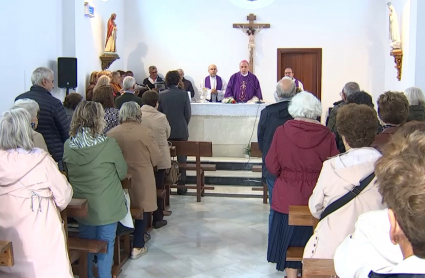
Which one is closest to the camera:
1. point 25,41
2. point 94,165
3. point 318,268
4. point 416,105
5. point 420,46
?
point 318,268

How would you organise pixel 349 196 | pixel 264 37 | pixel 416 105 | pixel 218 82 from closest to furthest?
pixel 349 196 < pixel 416 105 < pixel 218 82 < pixel 264 37

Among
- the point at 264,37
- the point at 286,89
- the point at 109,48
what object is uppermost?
the point at 264,37

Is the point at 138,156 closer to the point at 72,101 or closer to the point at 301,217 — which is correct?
the point at 72,101

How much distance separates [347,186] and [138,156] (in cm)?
225

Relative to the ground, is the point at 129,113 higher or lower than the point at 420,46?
lower

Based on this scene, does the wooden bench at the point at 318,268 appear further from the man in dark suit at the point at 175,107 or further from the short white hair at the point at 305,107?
the man in dark suit at the point at 175,107

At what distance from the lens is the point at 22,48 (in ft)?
21.0

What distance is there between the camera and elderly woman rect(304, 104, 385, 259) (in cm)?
249

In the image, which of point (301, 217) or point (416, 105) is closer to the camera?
point (301, 217)

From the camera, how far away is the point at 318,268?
7.89 ft

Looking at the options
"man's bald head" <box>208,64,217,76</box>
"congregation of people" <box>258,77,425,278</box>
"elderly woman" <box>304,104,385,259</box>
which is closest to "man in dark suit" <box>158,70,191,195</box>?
"congregation of people" <box>258,77,425,278</box>

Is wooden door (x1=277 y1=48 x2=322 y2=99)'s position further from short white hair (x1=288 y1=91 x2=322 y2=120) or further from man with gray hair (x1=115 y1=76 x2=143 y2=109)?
short white hair (x1=288 y1=91 x2=322 y2=120)

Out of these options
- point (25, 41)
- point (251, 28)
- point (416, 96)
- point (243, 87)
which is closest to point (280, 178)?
point (416, 96)

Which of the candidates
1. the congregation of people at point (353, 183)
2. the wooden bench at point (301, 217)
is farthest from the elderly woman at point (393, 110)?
the wooden bench at point (301, 217)
